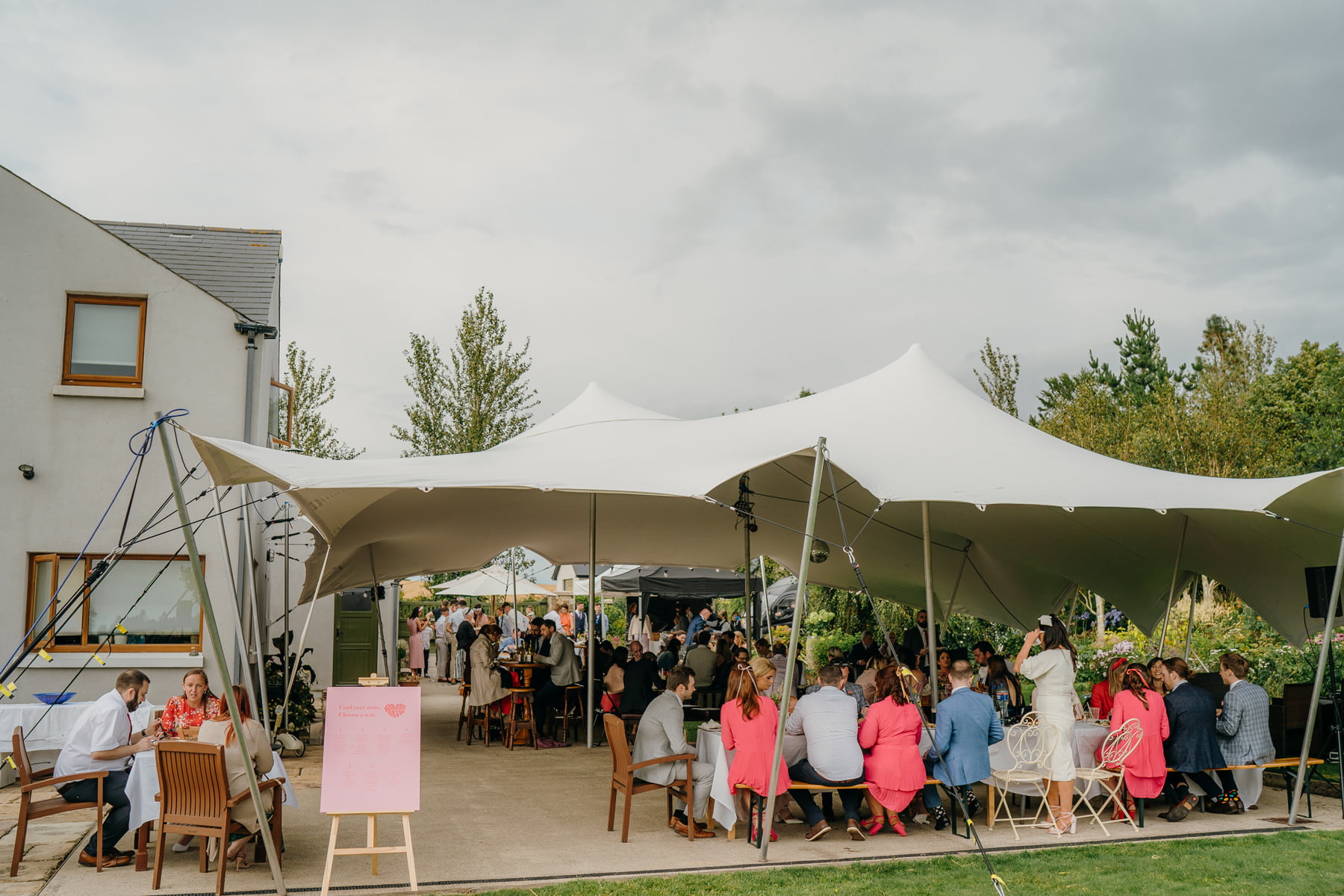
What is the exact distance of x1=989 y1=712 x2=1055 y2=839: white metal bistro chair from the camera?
708 cm

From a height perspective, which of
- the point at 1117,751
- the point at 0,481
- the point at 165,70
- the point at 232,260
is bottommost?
the point at 1117,751

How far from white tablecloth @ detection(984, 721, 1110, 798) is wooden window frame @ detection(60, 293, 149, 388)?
8.67 metres

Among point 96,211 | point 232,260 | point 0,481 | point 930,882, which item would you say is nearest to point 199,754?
point 930,882

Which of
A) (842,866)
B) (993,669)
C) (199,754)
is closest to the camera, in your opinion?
(199,754)

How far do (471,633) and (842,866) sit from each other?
1252cm

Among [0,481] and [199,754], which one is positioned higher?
[0,481]

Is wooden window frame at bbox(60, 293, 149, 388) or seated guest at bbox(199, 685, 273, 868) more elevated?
wooden window frame at bbox(60, 293, 149, 388)

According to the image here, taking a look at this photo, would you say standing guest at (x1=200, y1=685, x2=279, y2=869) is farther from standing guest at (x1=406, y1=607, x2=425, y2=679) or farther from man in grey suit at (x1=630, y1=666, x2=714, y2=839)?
A: standing guest at (x1=406, y1=607, x2=425, y2=679)

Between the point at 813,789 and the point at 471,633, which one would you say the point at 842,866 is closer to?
the point at 813,789

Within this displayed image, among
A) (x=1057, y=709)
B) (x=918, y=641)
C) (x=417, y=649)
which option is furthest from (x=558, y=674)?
(x=417, y=649)

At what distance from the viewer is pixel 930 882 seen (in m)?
5.69

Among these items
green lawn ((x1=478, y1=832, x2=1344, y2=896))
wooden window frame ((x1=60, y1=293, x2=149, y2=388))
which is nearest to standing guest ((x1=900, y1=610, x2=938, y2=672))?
green lawn ((x1=478, y1=832, x2=1344, y2=896))

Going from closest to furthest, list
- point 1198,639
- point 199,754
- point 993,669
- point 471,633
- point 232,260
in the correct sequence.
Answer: point 199,754, point 993,669, point 232,260, point 1198,639, point 471,633

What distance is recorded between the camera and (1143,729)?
23.6ft
